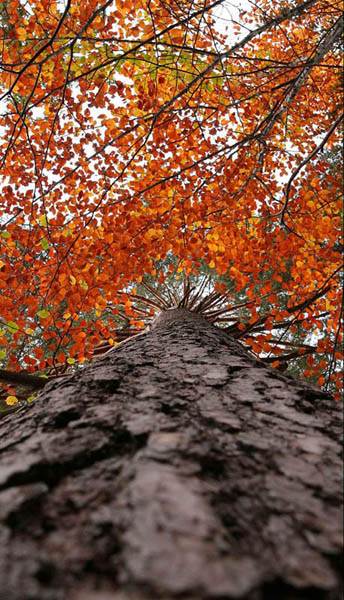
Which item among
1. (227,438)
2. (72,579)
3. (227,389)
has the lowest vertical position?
(72,579)

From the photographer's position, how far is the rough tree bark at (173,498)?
43 centimetres

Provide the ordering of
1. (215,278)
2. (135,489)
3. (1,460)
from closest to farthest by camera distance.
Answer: (135,489) → (1,460) → (215,278)

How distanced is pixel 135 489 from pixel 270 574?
0.26 metres

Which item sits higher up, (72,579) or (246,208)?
(246,208)

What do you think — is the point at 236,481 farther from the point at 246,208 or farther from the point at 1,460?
the point at 246,208

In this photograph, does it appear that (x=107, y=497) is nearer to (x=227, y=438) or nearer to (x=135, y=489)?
(x=135, y=489)

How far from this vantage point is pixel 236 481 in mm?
665

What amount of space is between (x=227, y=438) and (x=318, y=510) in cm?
26

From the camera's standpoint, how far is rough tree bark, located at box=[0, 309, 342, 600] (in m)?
0.43

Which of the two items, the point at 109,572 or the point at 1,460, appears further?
the point at 1,460

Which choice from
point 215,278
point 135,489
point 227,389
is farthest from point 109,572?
point 215,278

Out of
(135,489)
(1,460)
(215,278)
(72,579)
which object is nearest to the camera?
(72,579)

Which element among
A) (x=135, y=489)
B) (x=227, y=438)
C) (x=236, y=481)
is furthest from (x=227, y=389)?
(x=135, y=489)

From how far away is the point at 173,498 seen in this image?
22.4 inches
